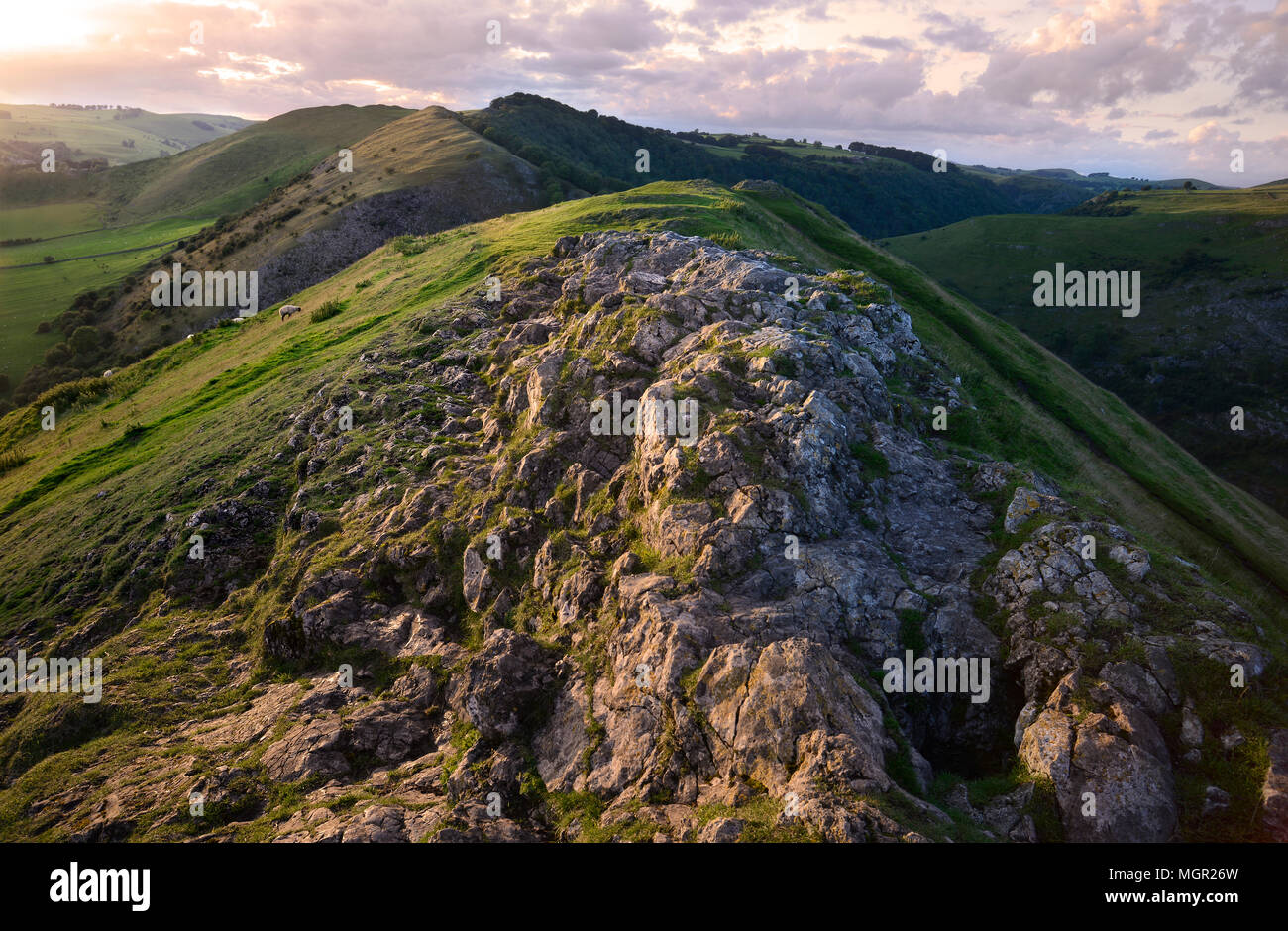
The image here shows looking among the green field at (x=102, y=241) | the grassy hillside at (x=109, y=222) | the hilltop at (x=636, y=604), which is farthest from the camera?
the green field at (x=102, y=241)

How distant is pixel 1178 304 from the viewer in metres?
129

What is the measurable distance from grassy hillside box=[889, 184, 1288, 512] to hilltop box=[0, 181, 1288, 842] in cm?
8424

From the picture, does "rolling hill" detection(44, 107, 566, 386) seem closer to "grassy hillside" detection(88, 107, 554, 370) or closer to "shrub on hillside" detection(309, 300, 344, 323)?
"grassy hillside" detection(88, 107, 554, 370)

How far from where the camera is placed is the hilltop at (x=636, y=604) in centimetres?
1528

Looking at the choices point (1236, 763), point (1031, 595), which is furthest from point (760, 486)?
point (1236, 763)

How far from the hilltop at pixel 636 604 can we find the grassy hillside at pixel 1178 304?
84242 millimetres

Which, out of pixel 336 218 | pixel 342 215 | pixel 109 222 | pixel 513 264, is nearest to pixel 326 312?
pixel 513 264

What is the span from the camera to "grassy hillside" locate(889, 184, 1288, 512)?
339ft

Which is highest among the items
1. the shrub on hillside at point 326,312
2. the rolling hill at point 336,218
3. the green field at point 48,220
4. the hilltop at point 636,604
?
the green field at point 48,220

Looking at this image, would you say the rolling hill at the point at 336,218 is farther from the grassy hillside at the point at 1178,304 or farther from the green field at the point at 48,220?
the grassy hillside at the point at 1178,304

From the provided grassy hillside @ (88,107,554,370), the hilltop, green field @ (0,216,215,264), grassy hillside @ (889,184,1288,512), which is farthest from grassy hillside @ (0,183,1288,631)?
green field @ (0,216,215,264)

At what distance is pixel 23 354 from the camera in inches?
4018

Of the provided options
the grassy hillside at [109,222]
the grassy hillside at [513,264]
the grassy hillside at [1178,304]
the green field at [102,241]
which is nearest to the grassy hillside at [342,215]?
the grassy hillside at [109,222]

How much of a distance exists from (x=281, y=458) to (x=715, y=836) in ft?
105
